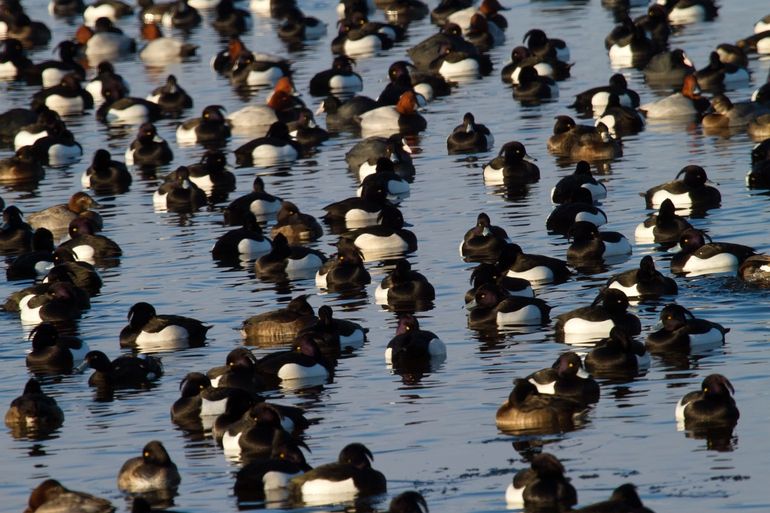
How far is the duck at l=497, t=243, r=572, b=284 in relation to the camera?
1093 inches

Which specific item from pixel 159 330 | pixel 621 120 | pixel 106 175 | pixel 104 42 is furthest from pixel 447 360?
pixel 104 42

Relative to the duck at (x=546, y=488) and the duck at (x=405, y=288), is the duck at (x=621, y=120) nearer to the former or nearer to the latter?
the duck at (x=405, y=288)

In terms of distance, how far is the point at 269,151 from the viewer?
41.5 m

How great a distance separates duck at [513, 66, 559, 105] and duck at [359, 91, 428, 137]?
408cm

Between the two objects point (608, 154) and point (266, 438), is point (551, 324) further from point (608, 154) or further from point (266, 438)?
point (608, 154)

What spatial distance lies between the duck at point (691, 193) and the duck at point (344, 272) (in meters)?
6.89

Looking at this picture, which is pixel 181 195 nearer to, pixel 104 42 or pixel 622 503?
pixel 622 503

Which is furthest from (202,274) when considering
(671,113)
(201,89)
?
(201,89)

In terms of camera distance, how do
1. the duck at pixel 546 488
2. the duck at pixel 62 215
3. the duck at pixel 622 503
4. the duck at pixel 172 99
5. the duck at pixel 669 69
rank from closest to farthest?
the duck at pixel 622 503, the duck at pixel 546 488, the duck at pixel 62 215, the duck at pixel 669 69, the duck at pixel 172 99

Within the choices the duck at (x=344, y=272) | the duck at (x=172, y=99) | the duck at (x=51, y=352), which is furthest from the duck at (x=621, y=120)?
the duck at (x=51, y=352)

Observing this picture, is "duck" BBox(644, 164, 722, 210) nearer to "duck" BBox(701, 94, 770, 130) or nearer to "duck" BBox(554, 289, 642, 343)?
"duck" BBox(701, 94, 770, 130)

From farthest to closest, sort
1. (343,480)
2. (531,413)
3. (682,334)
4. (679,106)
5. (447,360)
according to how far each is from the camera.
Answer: (679,106) < (447,360) < (682,334) < (531,413) < (343,480)

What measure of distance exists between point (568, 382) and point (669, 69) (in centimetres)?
2938

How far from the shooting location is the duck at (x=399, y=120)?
144ft
